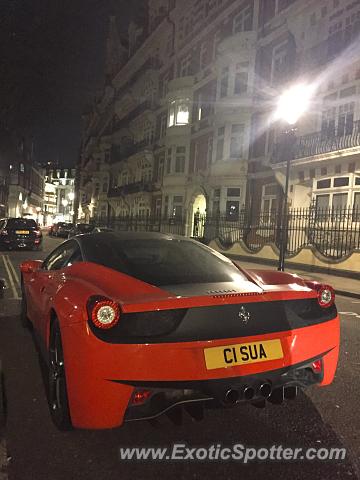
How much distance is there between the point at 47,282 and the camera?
404 cm

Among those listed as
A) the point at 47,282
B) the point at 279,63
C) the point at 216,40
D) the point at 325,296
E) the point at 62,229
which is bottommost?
the point at 62,229

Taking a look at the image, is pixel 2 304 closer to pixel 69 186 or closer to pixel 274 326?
pixel 274 326

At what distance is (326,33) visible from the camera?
19.2m

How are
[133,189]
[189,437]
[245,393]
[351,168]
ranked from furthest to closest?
1. [133,189]
2. [351,168]
3. [189,437]
4. [245,393]

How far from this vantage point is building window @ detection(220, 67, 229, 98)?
25.7m

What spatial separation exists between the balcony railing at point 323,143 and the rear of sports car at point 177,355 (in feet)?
45.1

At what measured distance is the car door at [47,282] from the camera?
3713 mm

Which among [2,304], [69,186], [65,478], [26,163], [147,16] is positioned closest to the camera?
[65,478]

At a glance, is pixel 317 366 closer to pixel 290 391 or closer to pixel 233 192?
pixel 290 391

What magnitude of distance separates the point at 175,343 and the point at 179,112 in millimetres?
30731

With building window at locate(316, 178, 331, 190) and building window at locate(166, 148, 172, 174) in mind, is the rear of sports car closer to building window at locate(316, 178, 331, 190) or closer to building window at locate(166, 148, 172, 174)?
building window at locate(316, 178, 331, 190)

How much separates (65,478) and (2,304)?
554cm

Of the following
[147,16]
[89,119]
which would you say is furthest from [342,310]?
[89,119]

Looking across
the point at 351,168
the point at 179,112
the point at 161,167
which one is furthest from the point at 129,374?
the point at 161,167
